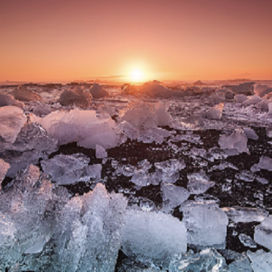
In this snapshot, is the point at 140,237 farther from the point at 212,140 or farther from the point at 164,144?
the point at 212,140

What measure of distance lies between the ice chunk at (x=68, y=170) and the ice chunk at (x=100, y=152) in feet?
0.52

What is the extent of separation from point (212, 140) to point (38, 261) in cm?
153

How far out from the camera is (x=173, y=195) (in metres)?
1.08

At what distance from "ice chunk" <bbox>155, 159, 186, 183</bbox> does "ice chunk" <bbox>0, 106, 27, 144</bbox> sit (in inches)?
36.8

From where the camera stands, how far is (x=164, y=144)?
5.69 ft

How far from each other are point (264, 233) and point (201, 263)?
1.14 ft

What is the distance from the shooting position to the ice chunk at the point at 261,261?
2.32 ft

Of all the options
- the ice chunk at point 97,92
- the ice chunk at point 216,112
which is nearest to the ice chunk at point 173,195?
the ice chunk at point 216,112

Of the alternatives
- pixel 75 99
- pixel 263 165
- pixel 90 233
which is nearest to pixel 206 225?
pixel 90 233

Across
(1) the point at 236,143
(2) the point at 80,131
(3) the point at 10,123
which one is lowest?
(1) the point at 236,143

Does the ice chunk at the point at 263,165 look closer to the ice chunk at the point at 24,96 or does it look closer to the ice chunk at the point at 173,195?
the ice chunk at the point at 173,195

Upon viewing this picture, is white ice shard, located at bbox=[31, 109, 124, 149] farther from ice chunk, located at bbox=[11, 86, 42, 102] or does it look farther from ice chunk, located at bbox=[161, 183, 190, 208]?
ice chunk, located at bbox=[11, 86, 42, 102]

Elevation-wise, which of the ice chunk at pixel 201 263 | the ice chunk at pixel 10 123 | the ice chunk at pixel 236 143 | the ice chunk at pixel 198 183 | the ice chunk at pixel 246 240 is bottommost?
the ice chunk at pixel 246 240

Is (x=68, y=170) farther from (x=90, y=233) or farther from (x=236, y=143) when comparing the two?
(x=236, y=143)
